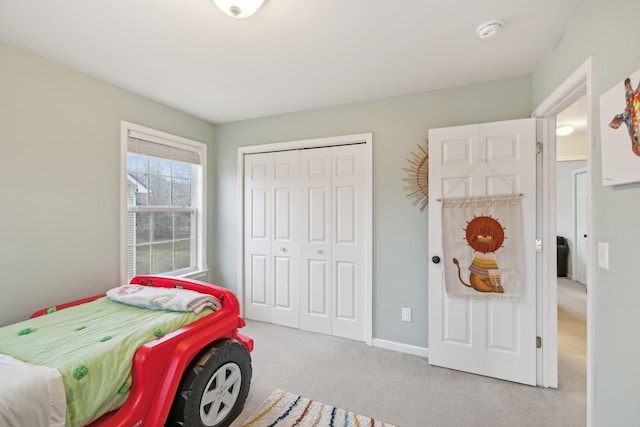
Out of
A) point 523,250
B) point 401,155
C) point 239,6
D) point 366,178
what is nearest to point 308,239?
point 366,178

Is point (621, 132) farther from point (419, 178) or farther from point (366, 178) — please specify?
point (366, 178)

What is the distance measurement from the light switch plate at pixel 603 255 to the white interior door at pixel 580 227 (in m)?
4.88

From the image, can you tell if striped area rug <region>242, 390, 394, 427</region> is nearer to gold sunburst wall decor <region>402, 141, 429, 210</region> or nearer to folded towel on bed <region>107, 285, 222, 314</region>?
folded towel on bed <region>107, 285, 222, 314</region>

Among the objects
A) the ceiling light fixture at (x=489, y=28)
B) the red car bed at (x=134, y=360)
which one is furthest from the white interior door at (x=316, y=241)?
the ceiling light fixture at (x=489, y=28)

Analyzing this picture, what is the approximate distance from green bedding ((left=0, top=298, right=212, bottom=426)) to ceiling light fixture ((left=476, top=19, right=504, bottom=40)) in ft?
8.27

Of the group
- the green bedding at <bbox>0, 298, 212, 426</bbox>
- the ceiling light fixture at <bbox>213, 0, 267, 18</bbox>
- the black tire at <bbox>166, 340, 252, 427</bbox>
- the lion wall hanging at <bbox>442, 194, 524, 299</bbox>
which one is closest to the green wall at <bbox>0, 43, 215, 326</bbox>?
the green bedding at <bbox>0, 298, 212, 426</bbox>

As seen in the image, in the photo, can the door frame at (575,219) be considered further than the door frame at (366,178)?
Yes

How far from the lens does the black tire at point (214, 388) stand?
56.8 inches

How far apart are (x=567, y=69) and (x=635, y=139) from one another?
915 millimetres

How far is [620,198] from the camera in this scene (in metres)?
1.14

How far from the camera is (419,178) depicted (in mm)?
2523

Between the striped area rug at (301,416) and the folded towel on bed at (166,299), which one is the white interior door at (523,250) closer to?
the striped area rug at (301,416)

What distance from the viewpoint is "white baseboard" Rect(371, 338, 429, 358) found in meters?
2.49

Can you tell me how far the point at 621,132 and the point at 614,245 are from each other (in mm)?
487
